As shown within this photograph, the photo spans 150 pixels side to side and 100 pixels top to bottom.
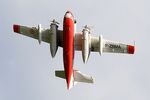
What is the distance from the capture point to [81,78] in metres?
127

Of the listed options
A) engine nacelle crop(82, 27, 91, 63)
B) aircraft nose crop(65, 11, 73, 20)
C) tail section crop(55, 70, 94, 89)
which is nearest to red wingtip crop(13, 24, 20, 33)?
aircraft nose crop(65, 11, 73, 20)

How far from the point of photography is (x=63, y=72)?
415ft

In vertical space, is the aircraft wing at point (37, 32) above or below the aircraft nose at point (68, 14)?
below

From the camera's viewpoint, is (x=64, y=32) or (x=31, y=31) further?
(x=31, y=31)

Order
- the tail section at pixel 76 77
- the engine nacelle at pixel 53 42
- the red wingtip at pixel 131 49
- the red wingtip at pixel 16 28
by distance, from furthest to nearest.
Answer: the red wingtip at pixel 16 28, the red wingtip at pixel 131 49, the tail section at pixel 76 77, the engine nacelle at pixel 53 42

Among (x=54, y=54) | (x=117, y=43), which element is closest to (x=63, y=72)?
(x=54, y=54)

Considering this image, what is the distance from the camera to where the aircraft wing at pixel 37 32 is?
127 m

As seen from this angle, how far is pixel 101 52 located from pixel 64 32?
954 cm

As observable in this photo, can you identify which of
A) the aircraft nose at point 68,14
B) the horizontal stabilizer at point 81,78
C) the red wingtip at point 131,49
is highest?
the aircraft nose at point 68,14

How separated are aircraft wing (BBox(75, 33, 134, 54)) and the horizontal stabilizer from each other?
17.2 ft

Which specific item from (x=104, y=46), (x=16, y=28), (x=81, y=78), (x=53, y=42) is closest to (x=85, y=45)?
(x=104, y=46)

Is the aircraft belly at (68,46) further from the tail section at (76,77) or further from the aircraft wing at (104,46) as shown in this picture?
the aircraft wing at (104,46)

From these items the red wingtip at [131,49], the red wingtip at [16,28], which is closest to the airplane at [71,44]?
the red wingtip at [131,49]

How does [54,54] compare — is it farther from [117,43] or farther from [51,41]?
[117,43]
